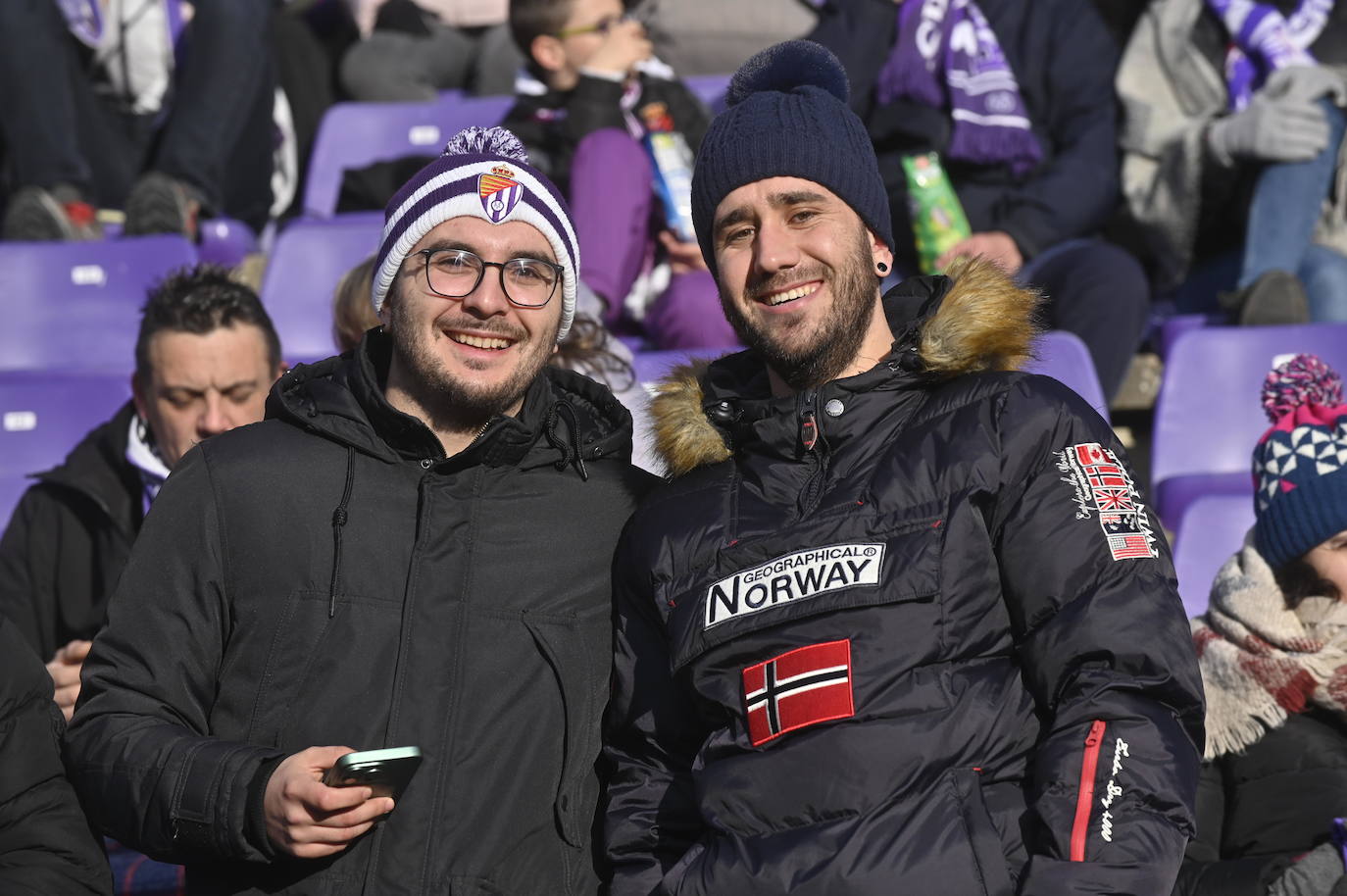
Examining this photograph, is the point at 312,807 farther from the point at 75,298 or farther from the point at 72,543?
the point at 75,298

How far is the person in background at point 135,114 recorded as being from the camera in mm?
5590

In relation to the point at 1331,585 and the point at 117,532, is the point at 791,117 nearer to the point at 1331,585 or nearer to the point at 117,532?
the point at 1331,585

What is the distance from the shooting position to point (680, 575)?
2.36m

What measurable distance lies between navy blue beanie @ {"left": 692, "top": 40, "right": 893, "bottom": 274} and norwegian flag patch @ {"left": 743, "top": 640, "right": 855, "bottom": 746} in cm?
75

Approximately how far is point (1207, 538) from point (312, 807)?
2.45 meters

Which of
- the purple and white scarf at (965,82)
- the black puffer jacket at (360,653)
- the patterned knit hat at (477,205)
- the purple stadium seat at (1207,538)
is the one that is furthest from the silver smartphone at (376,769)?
the purple and white scarf at (965,82)

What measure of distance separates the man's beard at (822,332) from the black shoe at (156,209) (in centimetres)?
351

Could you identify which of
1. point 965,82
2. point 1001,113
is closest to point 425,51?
point 965,82

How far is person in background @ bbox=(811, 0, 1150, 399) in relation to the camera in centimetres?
504

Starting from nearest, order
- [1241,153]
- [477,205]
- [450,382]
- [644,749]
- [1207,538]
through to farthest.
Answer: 1. [644,749]
2. [450,382]
3. [477,205]
4. [1207,538]
5. [1241,153]

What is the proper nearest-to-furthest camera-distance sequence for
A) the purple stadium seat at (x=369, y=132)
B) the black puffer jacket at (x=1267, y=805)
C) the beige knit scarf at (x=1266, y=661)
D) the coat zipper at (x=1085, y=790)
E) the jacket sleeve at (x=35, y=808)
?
the coat zipper at (x=1085, y=790) → the jacket sleeve at (x=35, y=808) → the black puffer jacket at (x=1267, y=805) → the beige knit scarf at (x=1266, y=661) → the purple stadium seat at (x=369, y=132)

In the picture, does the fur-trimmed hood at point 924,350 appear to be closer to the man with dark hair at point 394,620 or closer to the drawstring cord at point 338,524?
the man with dark hair at point 394,620

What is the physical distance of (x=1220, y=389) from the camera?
449cm

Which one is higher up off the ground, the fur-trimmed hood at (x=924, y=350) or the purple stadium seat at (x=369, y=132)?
the fur-trimmed hood at (x=924, y=350)
